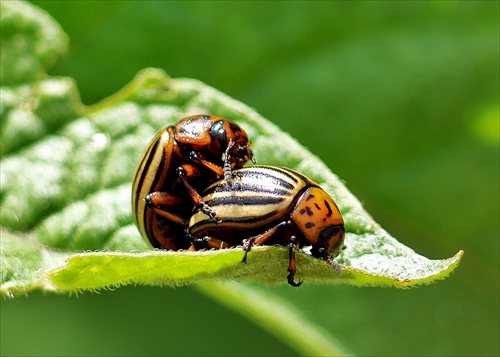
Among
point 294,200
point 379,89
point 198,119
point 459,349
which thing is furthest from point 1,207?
point 459,349

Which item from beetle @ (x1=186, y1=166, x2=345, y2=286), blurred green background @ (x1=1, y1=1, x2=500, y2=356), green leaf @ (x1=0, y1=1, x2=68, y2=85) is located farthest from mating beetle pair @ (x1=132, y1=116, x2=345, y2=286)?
blurred green background @ (x1=1, y1=1, x2=500, y2=356)

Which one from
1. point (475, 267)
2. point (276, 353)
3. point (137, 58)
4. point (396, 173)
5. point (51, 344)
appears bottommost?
point (51, 344)

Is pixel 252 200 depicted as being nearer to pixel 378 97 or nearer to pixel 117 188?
pixel 117 188

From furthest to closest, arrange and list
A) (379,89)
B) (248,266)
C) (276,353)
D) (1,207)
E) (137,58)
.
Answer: (276,353), (379,89), (137,58), (1,207), (248,266)

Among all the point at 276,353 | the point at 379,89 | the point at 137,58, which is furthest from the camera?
the point at 276,353

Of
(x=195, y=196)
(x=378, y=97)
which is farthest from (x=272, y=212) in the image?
(x=378, y=97)

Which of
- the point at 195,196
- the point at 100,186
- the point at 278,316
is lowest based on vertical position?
the point at 278,316

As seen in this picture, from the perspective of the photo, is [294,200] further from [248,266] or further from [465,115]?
[465,115]
